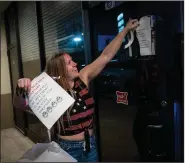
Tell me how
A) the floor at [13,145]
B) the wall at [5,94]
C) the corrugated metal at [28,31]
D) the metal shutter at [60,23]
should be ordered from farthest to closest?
the wall at [5,94]
the floor at [13,145]
the corrugated metal at [28,31]
the metal shutter at [60,23]

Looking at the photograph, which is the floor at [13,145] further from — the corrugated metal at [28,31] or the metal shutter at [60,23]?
the metal shutter at [60,23]

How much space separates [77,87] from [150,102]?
21.4 inches

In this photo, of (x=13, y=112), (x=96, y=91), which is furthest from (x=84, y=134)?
(x=13, y=112)

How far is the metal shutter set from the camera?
100 inches

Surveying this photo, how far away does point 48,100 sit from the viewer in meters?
1.25

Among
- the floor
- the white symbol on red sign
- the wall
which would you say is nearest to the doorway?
the white symbol on red sign

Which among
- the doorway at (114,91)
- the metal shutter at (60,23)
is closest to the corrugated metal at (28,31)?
the metal shutter at (60,23)

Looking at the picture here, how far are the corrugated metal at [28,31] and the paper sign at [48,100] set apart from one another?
97.1 inches

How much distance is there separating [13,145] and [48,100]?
3.50 metres

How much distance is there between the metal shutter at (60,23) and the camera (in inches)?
100

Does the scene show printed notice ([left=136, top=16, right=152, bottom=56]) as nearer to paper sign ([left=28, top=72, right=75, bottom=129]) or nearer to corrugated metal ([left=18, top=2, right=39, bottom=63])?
paper sign ([left=28, top=72, right=75, bottom=129])

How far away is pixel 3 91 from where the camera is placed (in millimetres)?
5586

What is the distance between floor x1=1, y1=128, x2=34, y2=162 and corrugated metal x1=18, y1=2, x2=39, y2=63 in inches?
61.4

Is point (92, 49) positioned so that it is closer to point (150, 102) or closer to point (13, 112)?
point (150, 102)
